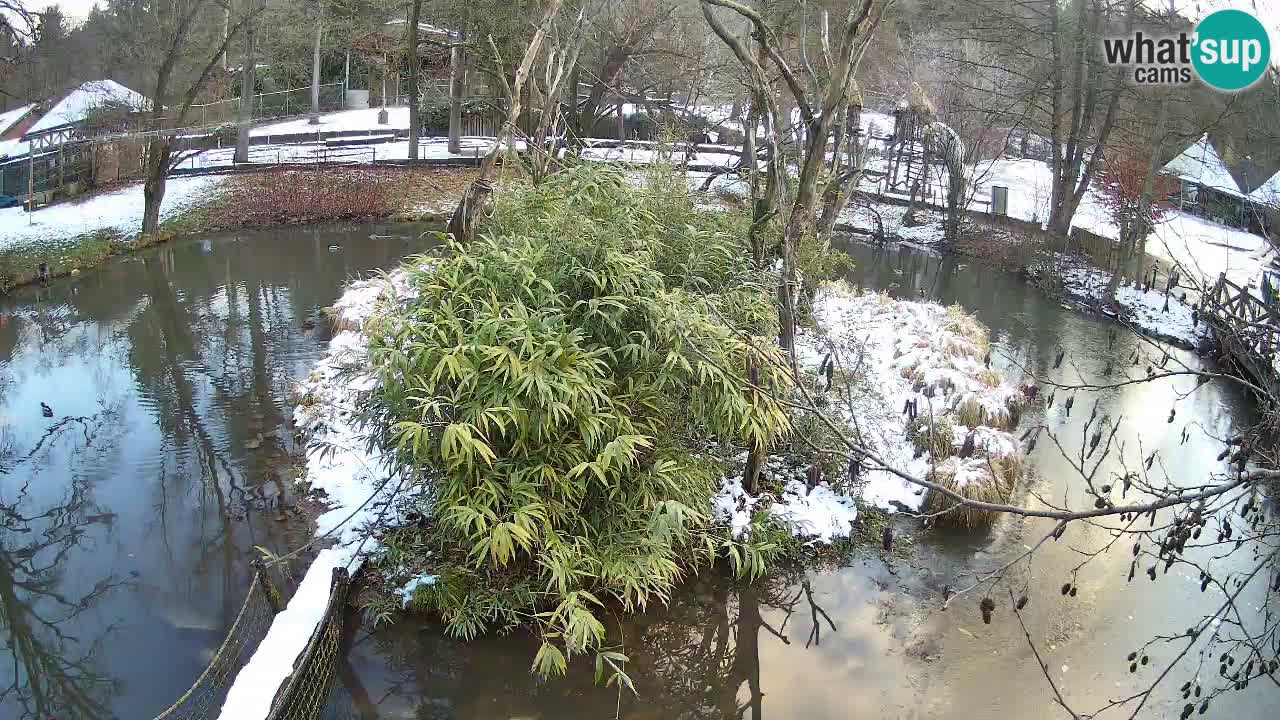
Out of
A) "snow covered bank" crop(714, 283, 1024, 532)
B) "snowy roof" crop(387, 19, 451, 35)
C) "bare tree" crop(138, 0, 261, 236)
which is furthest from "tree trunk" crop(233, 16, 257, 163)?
"snow covered bank" crop(714, 283, 1024, 532)

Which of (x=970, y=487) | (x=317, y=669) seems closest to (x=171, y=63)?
(x=317, y=669)

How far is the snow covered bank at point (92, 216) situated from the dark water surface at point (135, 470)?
152cm

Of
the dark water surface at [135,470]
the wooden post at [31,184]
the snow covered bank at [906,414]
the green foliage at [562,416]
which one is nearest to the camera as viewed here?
the green foliage at [562,416]

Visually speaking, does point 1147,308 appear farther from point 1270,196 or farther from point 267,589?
point 267,589

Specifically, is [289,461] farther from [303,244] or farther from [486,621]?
[303,244]

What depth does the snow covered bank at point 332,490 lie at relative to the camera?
4.83 m

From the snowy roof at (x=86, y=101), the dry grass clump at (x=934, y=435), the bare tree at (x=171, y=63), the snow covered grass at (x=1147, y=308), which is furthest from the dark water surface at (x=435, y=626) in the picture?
the snowy roof at (x=86, y=101)

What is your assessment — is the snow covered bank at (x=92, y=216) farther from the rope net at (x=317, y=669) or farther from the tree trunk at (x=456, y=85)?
the rope net at (x=317, y=669)

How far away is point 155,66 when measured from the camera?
19.9 meters

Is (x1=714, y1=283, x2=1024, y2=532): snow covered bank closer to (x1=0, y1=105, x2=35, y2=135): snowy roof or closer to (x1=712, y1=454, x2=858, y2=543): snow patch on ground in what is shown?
(x1=712, y1=454, x2=858, y2=543): snow patch on ground

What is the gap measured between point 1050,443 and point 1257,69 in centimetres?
367

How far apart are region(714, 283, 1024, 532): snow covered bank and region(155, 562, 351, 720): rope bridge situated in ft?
9.33

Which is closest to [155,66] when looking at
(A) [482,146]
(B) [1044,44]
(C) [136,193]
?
(C) [136,193]

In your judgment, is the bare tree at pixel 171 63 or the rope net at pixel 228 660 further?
the bare tree at pixel 171 63
